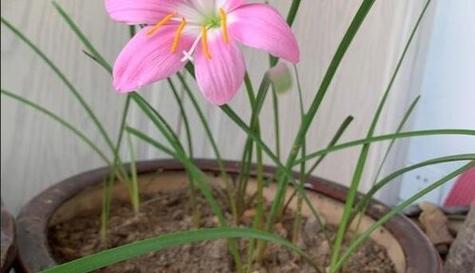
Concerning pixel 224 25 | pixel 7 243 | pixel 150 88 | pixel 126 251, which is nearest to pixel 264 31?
pixel 224 25

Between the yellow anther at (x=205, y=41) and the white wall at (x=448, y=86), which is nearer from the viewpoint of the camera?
the yellow anther at (x=205, y=41)

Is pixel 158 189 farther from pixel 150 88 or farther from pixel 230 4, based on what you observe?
pixel 230 4

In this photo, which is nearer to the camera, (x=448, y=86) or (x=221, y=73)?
(x=221, y=73)

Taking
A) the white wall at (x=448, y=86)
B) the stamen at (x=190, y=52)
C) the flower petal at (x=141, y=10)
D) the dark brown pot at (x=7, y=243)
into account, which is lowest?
the dark brown pot at (x=7, y=243)

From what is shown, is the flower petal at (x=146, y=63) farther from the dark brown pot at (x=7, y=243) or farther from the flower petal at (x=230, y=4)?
Answer: the dark brown pot at (x=7, y=243)

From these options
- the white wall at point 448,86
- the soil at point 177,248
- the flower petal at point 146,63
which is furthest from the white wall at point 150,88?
the flower petal at point 146,63

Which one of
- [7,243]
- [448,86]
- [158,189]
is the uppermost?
[448,86]

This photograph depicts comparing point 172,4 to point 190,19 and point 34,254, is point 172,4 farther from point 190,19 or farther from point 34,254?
point 34,254

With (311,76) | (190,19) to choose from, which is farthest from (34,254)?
(311,76)
